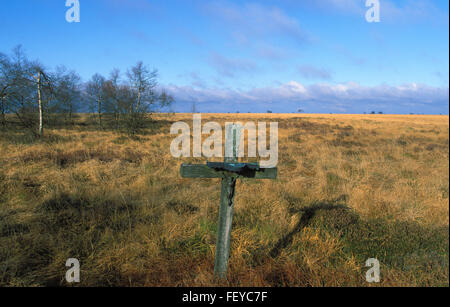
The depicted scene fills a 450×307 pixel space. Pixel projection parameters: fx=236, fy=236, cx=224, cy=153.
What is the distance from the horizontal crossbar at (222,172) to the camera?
2.60 meters

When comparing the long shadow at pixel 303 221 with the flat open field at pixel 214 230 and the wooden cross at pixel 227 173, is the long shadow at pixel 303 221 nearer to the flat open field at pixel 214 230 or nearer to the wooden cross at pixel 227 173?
the flat open field at pixel 214 230

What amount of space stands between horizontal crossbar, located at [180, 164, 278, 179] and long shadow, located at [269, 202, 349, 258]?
1.47 meters

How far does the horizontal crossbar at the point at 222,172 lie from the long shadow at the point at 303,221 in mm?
1469

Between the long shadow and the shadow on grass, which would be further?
the long shadow

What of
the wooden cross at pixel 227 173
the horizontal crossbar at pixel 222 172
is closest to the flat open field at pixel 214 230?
the wooden cross at pixel 227 173

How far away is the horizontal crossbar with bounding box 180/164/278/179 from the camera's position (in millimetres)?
2596

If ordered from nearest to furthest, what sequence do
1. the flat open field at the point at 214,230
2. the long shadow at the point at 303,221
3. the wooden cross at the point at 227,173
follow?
the wooden cross at the point at 227,173
the flat open field at the point at 214,230
the long shadow at the point at 303,221

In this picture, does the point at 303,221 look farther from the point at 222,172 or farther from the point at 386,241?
the point at 222,172

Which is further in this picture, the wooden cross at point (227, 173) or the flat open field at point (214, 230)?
the flat open field at point (214, 230)

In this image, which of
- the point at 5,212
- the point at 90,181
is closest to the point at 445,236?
the point at 5,212

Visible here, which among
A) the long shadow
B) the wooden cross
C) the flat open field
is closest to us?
the wooden cross

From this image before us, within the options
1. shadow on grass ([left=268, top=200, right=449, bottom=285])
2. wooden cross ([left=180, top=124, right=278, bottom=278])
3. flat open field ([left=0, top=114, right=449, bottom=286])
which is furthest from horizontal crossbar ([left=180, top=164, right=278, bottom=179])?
shadow on grass ([left=268, top=200, right=449, bottom=285])

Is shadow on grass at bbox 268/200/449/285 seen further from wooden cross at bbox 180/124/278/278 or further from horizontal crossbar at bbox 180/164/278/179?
horizontal crossbar at bbox 180/164/278/179

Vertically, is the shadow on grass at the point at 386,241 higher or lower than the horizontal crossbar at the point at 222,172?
lower
